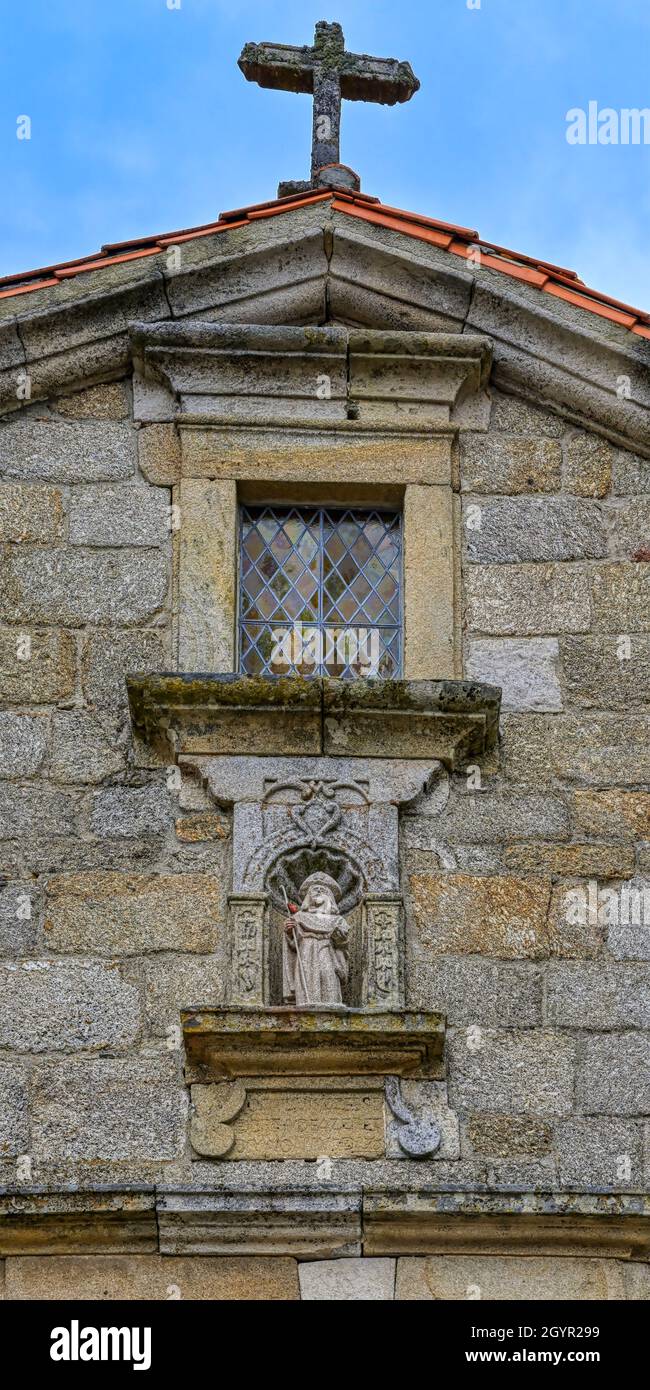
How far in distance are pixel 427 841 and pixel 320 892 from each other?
0.38m

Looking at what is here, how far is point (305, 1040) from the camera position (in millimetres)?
5930

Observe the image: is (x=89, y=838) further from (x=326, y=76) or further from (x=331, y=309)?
(x=326, y=76)

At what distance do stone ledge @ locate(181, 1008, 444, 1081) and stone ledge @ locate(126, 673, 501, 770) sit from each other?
854mm

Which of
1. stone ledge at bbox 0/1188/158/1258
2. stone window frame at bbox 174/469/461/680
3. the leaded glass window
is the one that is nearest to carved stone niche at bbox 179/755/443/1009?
stone window frame at bbox 174/469/461/680

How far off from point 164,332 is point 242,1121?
2589mm

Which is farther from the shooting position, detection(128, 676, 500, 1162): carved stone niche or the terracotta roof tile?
the terracotta roof tile

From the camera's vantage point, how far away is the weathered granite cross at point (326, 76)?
26.6 feet

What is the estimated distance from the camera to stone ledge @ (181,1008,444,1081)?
19.4 ft

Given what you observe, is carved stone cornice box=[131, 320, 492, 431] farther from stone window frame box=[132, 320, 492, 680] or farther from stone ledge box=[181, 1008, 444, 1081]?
stone ledge box=[181, 1008, 444, 1081]
